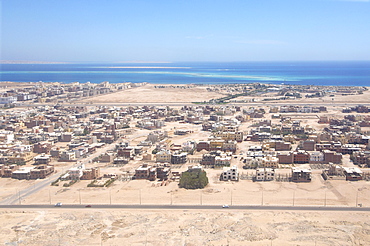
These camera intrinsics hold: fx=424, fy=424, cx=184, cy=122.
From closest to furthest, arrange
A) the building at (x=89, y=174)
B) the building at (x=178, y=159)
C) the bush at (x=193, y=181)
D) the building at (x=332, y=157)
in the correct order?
the bush at (x=193, y=181), the building at (x=89, y=174), the building at (x=332, y=157), the building at (x=178, y=159)

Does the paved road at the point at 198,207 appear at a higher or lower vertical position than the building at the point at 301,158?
lower

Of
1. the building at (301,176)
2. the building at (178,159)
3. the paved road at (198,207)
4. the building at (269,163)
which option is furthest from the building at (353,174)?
the building at (178,159)

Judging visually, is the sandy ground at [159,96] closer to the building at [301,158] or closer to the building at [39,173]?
the building at [301,158]

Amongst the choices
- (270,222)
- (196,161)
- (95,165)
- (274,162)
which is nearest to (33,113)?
(95,165)

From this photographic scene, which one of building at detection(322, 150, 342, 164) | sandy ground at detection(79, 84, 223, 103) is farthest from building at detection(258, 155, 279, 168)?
sandy ground at detection(79, 84, 223, 103)

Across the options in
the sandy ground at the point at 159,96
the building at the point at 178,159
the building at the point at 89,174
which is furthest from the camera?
the sandy ground at the point at 159,96

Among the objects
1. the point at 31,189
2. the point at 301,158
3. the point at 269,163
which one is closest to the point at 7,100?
the point at 31,189

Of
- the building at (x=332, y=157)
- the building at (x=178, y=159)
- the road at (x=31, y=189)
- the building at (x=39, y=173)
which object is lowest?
the road at (x=31, y=189)
